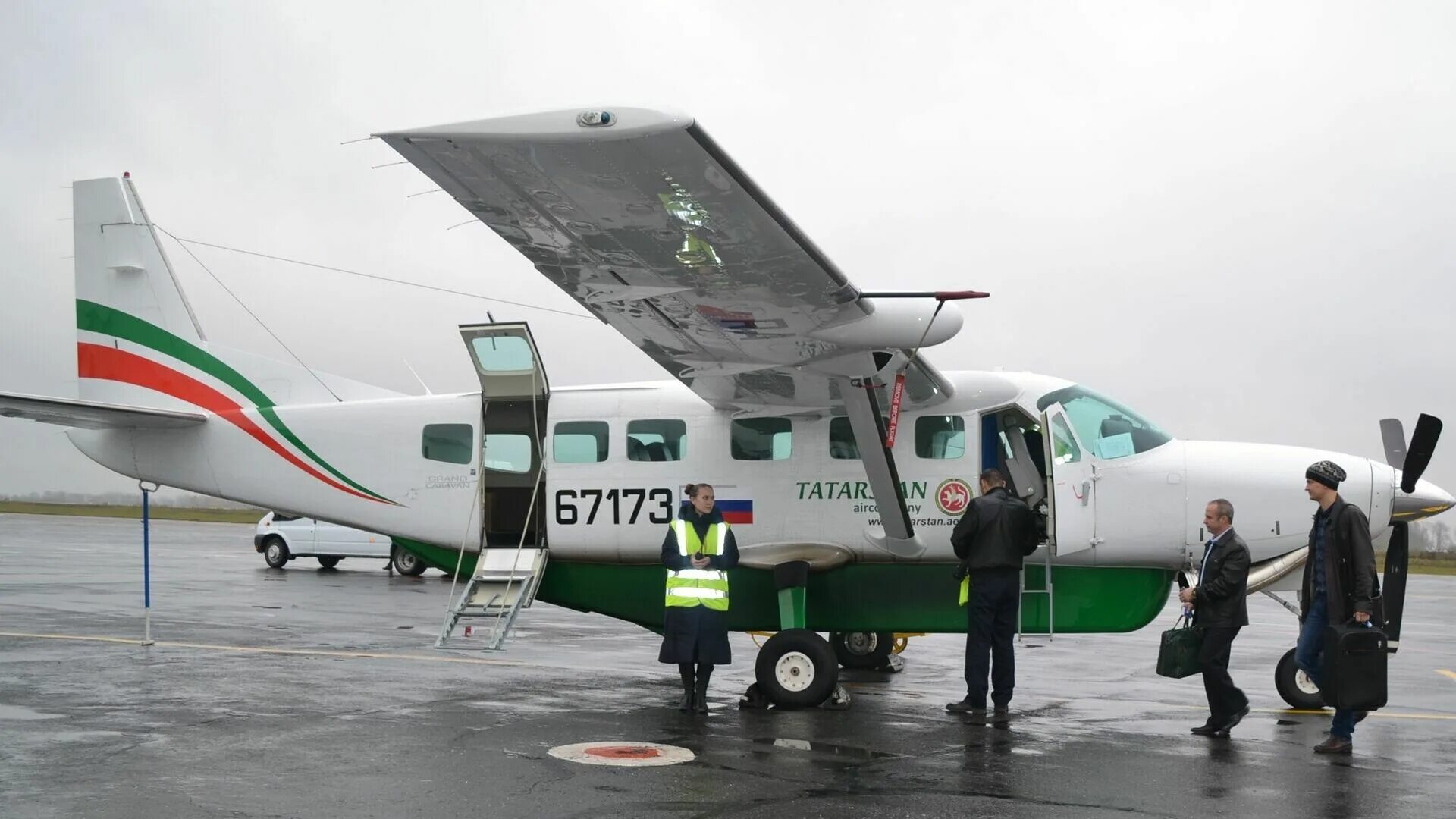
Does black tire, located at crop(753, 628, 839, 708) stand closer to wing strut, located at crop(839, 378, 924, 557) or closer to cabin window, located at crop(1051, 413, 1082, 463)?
wing strut, located at crop(839, 378, 924, 557)

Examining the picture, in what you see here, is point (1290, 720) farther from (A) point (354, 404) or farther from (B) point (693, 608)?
(A) point (354, 404)

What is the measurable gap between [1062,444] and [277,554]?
23.5m

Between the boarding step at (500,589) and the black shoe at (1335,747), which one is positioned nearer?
the black shoe at (1335,747)

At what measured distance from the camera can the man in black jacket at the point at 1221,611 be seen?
9367mm

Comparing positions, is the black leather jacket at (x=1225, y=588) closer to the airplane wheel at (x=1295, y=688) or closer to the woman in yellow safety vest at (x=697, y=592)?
the airplane wheel at (x=1295, y=688)

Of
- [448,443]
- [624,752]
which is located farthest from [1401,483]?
[448,443]

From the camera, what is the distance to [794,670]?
10.6 metres

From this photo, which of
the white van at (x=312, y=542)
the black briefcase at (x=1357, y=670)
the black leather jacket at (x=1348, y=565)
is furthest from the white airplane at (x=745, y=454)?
the white van at (x=312, y=542)

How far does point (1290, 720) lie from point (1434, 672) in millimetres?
5111

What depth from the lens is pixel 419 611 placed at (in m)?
19.5

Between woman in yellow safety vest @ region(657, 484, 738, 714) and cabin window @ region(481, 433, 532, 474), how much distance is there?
251cm

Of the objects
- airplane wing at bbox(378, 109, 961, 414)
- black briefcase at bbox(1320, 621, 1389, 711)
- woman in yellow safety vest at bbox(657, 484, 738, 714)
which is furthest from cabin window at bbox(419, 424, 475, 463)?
black briefcase at bbox(1320, 621, 1389, 711)

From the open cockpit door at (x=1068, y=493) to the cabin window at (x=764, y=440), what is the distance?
2284mm

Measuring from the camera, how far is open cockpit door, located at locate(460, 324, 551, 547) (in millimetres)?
12039
